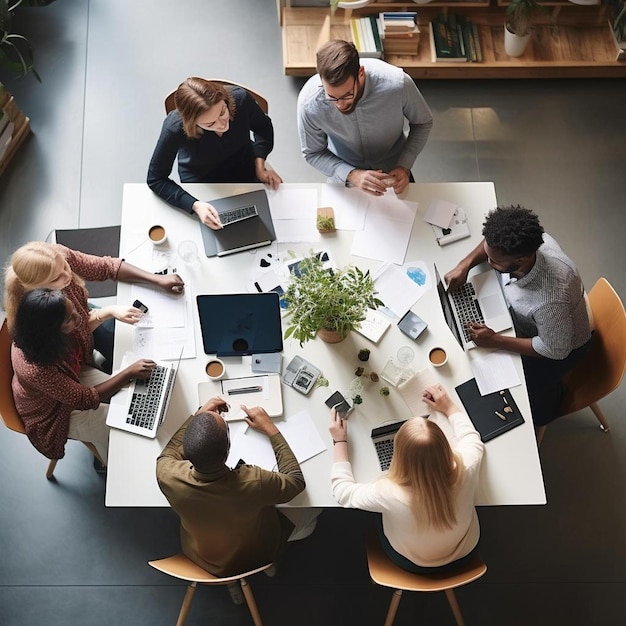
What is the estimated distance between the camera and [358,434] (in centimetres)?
248

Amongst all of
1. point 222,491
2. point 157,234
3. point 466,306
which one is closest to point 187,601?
point 222,491

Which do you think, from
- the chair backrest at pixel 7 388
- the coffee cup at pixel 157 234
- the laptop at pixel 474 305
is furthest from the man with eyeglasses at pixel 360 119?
the chair backrest at pixel 7 388

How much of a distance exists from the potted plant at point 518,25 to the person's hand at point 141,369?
2863 mm

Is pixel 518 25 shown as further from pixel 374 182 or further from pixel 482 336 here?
pixel 482 336

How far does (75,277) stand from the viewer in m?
2.73

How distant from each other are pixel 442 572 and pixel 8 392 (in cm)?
169

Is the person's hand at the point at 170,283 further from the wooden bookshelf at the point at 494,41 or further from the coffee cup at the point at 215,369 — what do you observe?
the wooden bookshelf at the point at 494,41

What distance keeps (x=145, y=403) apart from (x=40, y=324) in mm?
453

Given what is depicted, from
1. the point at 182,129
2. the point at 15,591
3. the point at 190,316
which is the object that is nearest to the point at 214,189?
the point at 182,129

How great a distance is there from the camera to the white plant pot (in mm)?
4027

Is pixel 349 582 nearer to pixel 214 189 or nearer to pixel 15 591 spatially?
pixel 15 591

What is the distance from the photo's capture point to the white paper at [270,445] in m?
2.46

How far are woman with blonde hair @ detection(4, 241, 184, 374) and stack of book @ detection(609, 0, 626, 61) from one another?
9.86 feet

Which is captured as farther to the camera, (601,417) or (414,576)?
(601,417)
